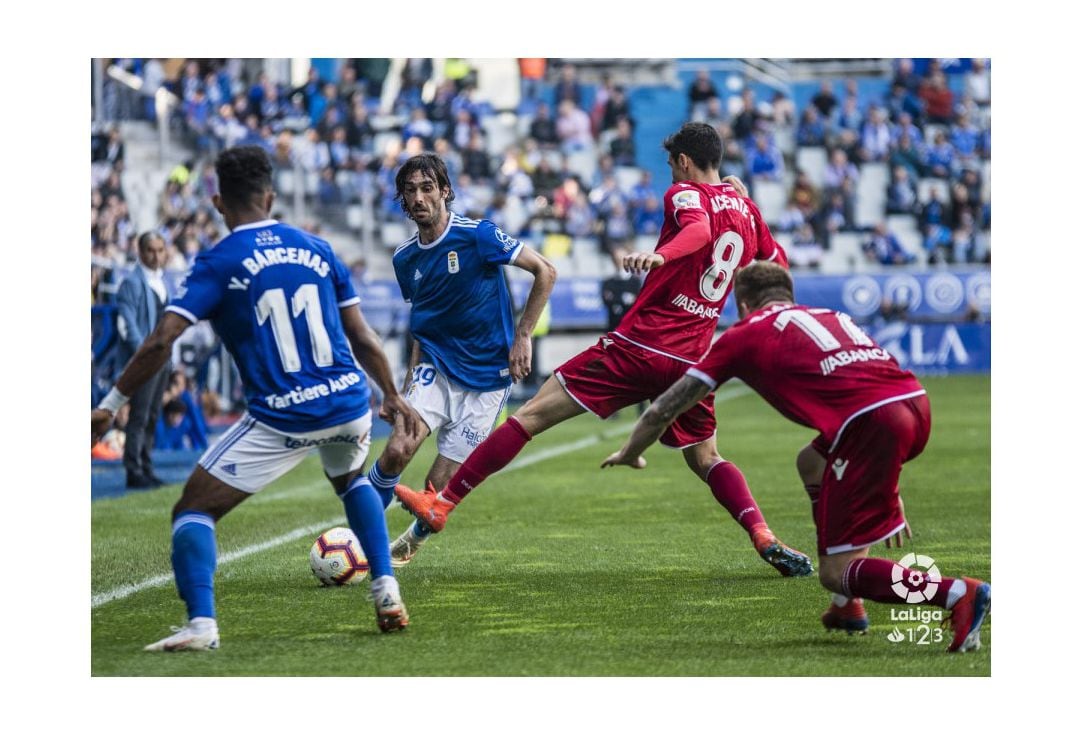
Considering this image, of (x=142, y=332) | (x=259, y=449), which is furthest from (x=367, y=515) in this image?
(x=142, y=332)

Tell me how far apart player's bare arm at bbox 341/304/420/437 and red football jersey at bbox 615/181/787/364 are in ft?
5.87

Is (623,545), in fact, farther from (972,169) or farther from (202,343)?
(972,169)

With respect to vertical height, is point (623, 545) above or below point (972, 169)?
below

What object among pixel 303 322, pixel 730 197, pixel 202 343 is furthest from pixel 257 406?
pixel 202 343

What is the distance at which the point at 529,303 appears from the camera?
7086mm

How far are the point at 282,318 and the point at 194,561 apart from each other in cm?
95

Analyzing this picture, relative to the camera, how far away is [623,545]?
8.11m

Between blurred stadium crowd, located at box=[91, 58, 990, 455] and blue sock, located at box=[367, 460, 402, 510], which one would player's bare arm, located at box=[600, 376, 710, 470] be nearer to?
blue sock, located at box=[367, 460, 402, 510]

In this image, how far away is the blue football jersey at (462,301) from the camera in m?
7.20

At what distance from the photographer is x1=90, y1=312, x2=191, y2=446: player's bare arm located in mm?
5199

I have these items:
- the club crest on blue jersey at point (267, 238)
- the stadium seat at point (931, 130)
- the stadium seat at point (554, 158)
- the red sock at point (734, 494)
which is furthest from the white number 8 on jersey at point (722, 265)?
the stadium seat at point (931, 130)

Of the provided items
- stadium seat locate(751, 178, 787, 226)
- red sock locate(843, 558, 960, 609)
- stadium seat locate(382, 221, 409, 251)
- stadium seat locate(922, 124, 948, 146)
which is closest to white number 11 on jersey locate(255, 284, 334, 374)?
red sock locate(843, 558, 960, 609)

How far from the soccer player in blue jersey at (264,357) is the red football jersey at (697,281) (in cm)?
185

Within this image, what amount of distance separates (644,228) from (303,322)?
1801 centimetres
